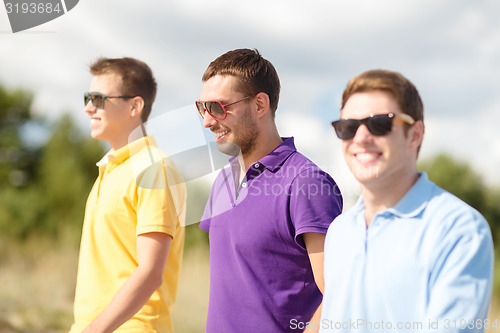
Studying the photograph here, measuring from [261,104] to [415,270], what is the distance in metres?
1.39

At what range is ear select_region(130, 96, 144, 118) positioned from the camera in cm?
346

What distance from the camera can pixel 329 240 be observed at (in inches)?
85.7

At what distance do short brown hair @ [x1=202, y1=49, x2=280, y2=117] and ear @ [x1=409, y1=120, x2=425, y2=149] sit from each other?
1147 mm

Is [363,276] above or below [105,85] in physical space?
below

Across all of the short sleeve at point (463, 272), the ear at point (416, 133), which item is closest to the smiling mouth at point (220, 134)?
the ear at point (416, 133)

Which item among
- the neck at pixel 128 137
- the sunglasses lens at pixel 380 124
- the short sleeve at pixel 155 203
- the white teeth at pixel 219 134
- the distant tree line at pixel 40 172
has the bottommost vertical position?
the distant tree line at pixel 40 172

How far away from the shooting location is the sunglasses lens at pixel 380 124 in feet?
6.45

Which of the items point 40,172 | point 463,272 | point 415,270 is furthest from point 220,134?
point 40,172

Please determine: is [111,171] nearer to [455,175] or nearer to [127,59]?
[127,59]

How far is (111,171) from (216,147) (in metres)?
0.70

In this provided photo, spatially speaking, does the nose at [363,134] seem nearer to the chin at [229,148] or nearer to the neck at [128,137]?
the chin at [229,148]

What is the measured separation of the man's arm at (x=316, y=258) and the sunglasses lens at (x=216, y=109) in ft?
2.57

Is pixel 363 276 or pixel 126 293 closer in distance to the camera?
pixel 363 276

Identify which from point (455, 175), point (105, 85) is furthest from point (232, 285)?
point (455, 175)
